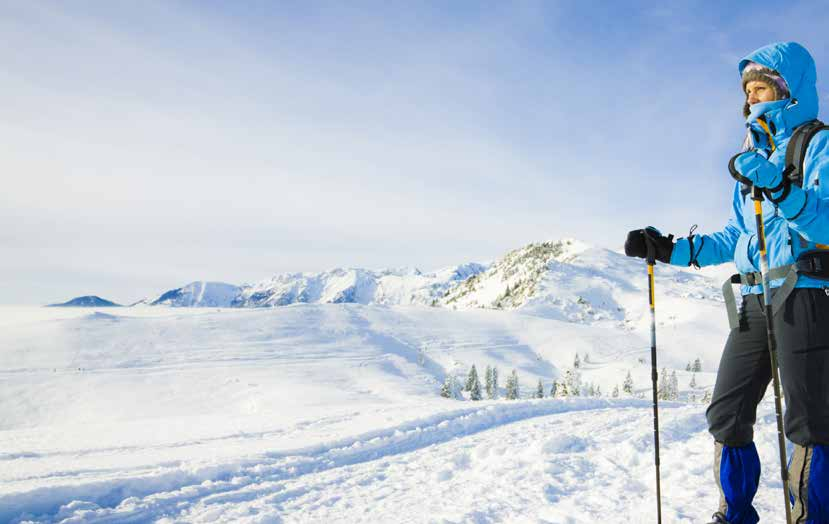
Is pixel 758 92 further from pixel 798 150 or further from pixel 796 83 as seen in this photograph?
pixel 798 150

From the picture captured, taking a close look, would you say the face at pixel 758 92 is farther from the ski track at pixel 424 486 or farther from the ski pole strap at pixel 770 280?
the ski track at pixel 424 486

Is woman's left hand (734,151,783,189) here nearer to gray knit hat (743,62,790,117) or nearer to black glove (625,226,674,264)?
gray knit hat (743,62,790,117)

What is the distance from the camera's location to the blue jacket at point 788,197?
267cm

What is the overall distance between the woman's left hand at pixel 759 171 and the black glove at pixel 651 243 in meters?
1.07

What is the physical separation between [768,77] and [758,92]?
0.45ft

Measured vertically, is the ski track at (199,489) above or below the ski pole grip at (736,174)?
below

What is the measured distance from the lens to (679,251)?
148 inches

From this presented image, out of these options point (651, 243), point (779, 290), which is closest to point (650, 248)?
point (651, 243)

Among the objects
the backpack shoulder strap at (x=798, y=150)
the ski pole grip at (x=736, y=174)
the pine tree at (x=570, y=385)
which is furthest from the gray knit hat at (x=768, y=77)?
the pine tree at (x=570, y=385)

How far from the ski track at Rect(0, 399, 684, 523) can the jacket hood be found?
472 cm

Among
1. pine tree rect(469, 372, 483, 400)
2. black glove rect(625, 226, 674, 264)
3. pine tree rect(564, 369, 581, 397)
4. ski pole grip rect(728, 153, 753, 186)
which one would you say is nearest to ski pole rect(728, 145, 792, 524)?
ski pole grip rect(728, 153, 753, 186)

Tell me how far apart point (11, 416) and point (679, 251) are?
7027 centimetres

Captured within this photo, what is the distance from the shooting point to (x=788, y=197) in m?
2.63

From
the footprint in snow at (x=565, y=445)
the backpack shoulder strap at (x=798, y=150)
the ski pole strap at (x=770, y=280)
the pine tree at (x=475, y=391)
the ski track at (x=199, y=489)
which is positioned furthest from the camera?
the pine tree at (x=475, y=391)
